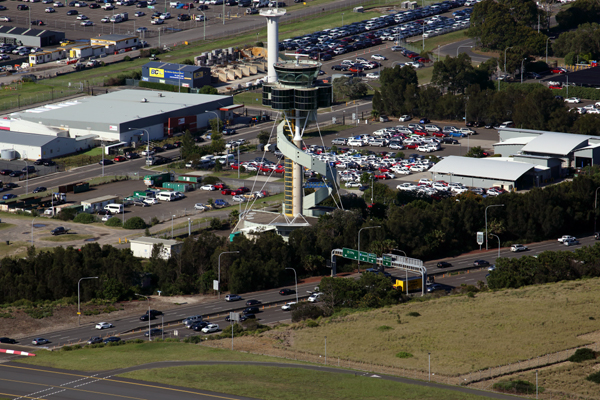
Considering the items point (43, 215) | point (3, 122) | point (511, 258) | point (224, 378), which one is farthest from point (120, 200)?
point (224, 378)

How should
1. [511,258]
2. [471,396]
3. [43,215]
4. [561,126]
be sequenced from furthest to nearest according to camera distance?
[561,126], [43,215], [511,258], [471,396]

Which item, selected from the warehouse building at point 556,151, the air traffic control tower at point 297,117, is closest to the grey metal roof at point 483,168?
the warehouse building at point 556,151

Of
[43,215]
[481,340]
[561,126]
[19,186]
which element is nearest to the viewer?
[481,340]

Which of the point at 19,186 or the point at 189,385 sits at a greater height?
the point at 189,385

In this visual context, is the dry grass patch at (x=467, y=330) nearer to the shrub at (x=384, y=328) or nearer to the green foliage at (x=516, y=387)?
the shrub at (x=384, y=328)

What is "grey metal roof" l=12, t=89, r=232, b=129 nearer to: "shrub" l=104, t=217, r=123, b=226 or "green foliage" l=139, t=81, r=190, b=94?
"green foliage" l=139, t=81, r=190, b=94

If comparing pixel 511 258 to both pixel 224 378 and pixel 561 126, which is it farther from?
pixel 561 126
